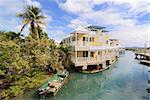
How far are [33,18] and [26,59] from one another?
8294mm

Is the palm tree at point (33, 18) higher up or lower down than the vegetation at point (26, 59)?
higher up

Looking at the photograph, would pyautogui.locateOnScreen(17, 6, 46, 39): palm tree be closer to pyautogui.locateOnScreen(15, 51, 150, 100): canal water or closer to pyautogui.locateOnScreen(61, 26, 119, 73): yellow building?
pyautogui.locateOnScreen(61, 26, 119, 73): yellow building

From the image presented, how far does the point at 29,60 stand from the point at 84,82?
280 inches

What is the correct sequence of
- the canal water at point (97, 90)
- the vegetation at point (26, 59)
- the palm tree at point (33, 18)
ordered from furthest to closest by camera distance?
the palm tree at point (33, 18)
the canal water at point (97, 90)
the vegetation at point (26, 59)

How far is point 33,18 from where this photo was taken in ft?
74.3

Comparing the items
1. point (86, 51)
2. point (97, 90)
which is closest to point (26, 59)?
point (97, 90)

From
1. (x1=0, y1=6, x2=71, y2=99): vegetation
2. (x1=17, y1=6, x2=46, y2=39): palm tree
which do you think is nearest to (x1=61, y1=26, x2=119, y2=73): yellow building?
(x1=0, y1=6, x2=71, y2=99): vegetation

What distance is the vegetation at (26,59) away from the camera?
13719 mm

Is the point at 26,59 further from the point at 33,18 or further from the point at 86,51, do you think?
the point at 86,51

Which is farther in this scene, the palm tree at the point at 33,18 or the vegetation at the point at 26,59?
the palm tree at the point at 33,18

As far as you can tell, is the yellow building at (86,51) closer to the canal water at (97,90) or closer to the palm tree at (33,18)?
the canal water at (97,90)

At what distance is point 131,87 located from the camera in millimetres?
17844

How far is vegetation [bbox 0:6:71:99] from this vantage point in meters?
13.7

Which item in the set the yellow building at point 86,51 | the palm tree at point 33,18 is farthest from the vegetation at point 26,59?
the yellow building at point 86,51
